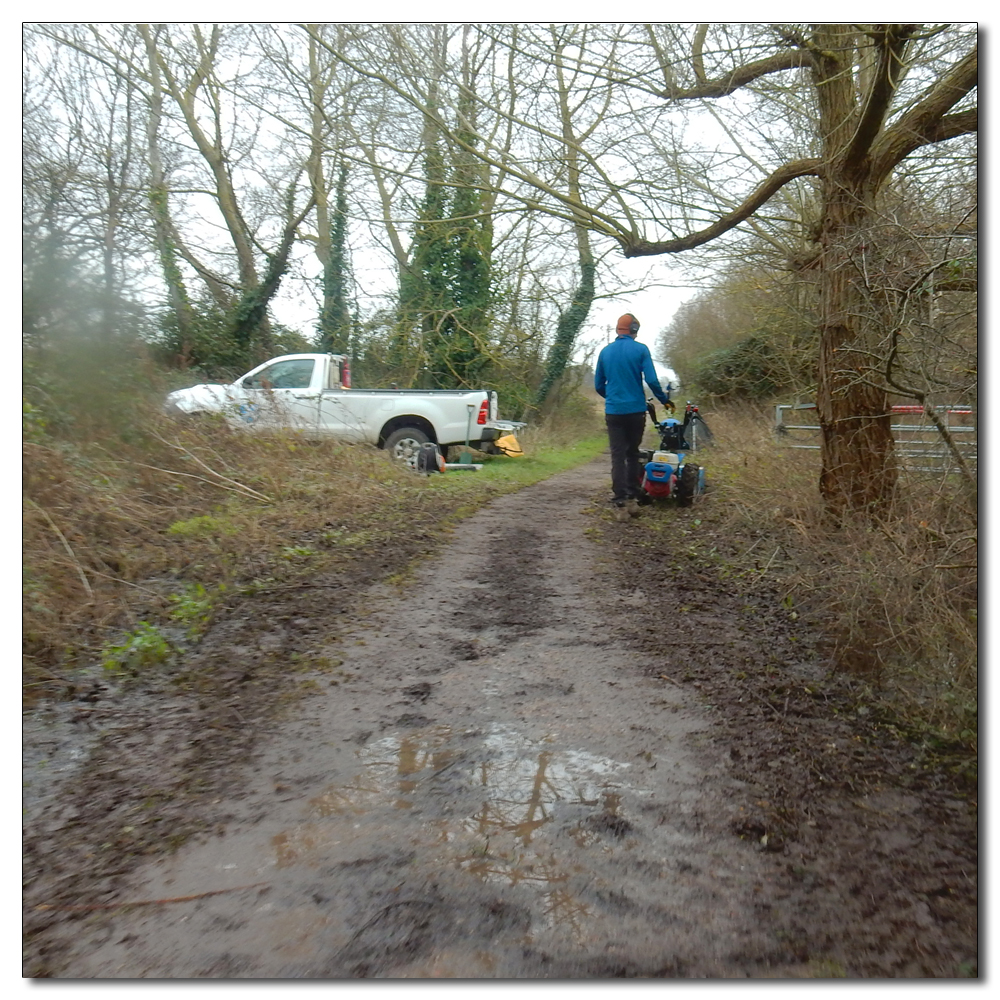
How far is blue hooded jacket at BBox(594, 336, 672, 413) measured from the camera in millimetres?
8531

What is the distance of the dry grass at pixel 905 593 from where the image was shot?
342 cm

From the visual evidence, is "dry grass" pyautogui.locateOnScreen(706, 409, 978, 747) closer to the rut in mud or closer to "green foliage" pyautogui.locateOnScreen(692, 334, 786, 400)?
the rut in mud

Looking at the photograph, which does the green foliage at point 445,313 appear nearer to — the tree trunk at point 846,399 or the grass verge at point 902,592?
the tree trunk at point 846,399

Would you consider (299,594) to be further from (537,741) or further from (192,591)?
(537,741)

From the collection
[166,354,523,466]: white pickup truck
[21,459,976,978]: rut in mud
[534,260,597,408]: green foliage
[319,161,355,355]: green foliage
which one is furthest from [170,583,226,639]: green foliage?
[534,260,597,408]: green foliage

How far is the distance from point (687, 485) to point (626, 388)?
1.26 meters

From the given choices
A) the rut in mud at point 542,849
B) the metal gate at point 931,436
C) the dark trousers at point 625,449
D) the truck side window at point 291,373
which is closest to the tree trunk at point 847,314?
the metal gate at point 931,436

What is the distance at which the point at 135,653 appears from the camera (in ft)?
Answer: 14.7

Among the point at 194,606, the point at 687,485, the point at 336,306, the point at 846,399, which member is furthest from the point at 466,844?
the point at 336,306

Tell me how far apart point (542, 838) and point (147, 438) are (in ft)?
19.2

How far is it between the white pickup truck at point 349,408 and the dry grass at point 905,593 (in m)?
6.13

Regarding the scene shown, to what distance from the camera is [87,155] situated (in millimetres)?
5527

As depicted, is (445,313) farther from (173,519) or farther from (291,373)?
(173,519)

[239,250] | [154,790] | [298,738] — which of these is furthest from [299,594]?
[239,250]
